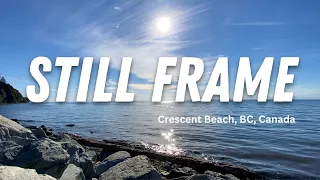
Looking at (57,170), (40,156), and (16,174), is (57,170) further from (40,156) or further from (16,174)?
(16,174)

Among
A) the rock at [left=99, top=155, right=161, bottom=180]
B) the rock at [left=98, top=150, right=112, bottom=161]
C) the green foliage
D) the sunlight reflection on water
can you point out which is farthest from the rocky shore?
the green foliage

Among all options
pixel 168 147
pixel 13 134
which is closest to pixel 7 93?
pixel 168 147

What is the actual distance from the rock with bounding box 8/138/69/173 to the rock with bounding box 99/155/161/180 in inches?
63.1

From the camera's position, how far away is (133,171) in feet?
28.7

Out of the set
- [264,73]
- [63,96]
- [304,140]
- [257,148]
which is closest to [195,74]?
[264,73]

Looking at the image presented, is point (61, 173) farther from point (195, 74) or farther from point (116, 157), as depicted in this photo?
point (195, 74)

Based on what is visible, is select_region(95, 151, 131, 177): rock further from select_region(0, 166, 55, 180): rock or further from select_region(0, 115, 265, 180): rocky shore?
select_region(0, 166, 55, 180): rock

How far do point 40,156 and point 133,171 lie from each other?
2775 millimetres

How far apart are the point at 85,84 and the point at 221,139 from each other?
12.9 meters

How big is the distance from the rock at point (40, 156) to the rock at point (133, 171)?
1602 mm

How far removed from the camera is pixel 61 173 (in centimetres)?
790

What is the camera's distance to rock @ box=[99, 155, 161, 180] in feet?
27.8

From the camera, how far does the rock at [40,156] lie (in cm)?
759

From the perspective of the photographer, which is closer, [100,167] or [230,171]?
[100,167]
